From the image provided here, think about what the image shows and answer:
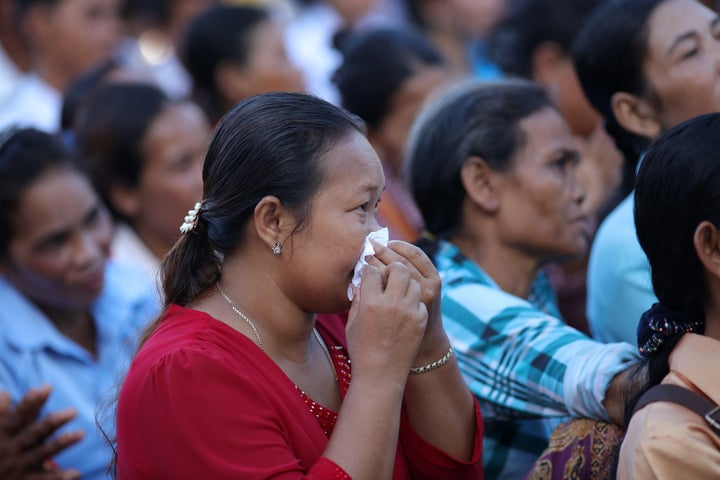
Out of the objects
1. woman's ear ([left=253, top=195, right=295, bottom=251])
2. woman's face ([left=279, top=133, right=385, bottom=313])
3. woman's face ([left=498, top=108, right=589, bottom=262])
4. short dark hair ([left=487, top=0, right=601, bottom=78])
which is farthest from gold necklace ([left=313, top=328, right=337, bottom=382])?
short dark hair ([left=487, top=0, right=601, bottom=78])

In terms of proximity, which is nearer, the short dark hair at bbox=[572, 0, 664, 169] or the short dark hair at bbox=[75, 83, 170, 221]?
the short dark hair at bbox=[572, 0, 664, 169]

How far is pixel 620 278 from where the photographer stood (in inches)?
122

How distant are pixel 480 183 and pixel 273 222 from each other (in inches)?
43.3

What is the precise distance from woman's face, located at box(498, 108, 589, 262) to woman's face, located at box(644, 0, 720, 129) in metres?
0.37

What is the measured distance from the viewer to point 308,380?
2.49 m

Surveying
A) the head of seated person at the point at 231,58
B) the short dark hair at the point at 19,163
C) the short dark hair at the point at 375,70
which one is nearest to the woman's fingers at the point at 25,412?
the short dark hair at the point at 19,163

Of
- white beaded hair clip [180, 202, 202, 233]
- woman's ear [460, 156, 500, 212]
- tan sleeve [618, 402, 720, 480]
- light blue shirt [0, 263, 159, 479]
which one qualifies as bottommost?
light blue shirt [0, 263, 159, 479]

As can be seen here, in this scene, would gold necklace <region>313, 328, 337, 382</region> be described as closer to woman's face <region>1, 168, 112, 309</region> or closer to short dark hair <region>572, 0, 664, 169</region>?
short dark hair <region>572, 0, 664, 169</region>

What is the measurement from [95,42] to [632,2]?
177 inches

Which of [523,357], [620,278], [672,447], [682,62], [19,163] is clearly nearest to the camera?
[672,447]

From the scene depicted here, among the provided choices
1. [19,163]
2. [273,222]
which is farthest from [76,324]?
[273,222]

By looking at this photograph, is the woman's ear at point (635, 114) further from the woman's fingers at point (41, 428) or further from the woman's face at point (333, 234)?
the woman's fingers at point (41, 428)

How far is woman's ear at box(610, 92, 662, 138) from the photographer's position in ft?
10.8

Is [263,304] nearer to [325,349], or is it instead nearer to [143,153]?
[325,349]
